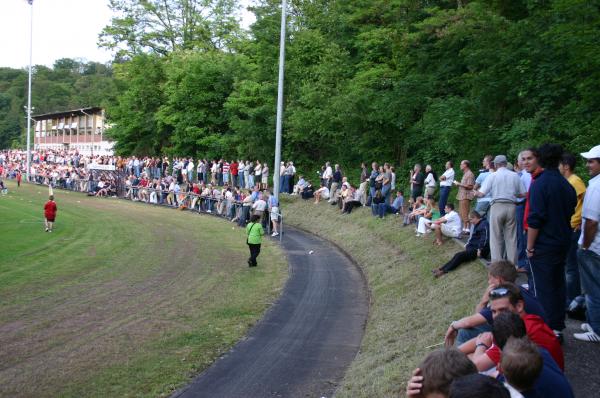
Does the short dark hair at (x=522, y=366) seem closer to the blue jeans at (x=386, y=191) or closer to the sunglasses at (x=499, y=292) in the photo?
the sunglasses at (x=499, y=292)

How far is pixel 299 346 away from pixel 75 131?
281 feet

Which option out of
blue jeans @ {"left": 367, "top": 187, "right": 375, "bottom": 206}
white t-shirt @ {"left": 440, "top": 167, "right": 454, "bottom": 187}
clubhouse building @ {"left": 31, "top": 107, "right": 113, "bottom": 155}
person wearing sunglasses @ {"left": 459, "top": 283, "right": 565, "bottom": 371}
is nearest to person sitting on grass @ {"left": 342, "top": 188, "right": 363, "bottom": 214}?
blue jeans @ {"left": 367, "top": 187, "right": 375, "bottom": 206}

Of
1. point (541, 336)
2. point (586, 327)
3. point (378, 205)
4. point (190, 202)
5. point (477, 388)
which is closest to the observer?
point (477, 388)

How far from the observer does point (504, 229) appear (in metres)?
10.0

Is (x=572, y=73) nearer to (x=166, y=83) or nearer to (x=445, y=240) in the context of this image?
(x=445, y=240)

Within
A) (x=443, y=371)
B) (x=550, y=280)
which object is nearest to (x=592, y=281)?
(x=550, y=280)

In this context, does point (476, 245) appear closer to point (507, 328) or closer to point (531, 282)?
point (531, 282)

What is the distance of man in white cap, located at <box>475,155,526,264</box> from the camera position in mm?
9766

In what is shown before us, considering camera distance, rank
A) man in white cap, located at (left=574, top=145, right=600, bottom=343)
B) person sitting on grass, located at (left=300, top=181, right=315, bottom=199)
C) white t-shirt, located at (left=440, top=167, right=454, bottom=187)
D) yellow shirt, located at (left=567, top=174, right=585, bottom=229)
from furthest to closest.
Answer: person sitting on grass, located at (left=300, top=181, right=315, bottom=199) < white t-shirt, located at (left=440, top=167, right=454, bottom=187) < yellow shirt, located at (left=567, top=174, right=585, bottom=229) < man in white cap, located at (left=574, top=145, right=600, bottom=343)

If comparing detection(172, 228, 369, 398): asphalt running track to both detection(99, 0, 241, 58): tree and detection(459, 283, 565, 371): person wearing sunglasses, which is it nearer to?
detection(459, 283, 565, 371): person wearing sunglasses

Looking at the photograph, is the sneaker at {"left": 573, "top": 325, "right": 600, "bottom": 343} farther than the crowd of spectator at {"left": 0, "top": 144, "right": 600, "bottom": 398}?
Yes

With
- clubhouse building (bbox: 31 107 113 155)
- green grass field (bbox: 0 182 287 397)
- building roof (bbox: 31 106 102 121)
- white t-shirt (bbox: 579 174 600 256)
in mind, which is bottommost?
green grass field (bbox: 0 182 287 397)

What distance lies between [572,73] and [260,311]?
12720mm

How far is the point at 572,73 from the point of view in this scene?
19.2 m
